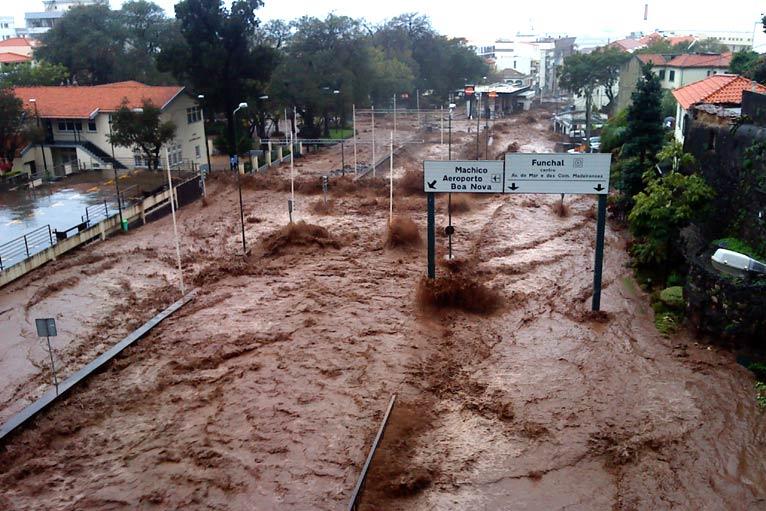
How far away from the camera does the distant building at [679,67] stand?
52969mm

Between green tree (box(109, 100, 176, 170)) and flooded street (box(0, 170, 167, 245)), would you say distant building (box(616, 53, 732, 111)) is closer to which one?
green tree (box(109, 100, 176, 170))

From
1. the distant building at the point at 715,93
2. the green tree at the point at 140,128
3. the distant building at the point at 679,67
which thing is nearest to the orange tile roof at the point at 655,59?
the distant building at the point at 679,67

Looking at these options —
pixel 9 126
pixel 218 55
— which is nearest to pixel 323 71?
pixel 218 55

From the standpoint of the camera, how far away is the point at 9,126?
Answer: 38844mm

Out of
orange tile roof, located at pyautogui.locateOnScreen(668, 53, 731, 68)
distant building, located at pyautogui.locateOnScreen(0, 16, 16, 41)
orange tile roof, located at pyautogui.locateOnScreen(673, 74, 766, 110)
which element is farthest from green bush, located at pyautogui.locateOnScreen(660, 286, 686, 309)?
distant building, located at pyautogui.locateOnScreen(0, 16, 16, 41)

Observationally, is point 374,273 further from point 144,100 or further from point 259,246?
point 144,100

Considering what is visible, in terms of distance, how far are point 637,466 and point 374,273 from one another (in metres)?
13.9

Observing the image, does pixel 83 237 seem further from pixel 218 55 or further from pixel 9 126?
pixel 218 55

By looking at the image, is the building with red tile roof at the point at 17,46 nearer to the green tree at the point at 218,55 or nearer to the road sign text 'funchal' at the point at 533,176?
the green tree at the point at 218,55

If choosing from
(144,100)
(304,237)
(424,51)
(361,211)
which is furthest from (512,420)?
(424,51)

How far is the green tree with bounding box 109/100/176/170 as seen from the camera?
38.2 meters

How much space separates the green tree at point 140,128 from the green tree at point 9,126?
5.33 metres

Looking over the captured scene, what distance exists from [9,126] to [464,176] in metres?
29.6

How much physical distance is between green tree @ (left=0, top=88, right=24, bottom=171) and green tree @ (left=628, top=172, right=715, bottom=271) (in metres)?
33.5
